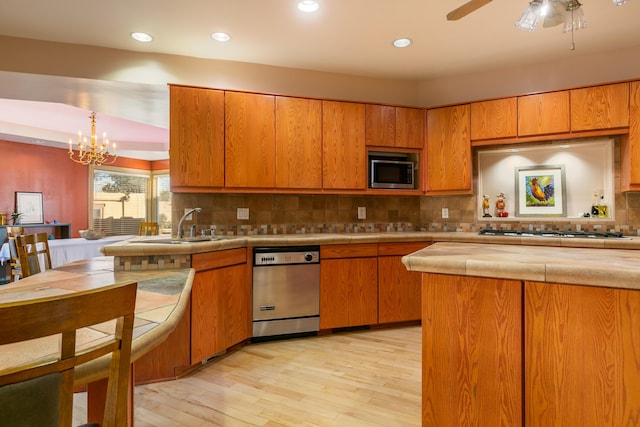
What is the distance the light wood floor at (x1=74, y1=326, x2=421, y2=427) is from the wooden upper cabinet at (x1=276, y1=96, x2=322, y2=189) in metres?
1.55

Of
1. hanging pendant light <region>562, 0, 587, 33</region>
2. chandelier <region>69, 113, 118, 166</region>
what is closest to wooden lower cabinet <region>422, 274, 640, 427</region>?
hanging pendant light <region>562, 0, 587, 33</region>

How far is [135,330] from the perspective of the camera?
1.01 m

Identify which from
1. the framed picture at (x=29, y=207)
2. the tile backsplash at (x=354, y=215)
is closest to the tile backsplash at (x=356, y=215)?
the tile backsplash at (x=354, y=215)

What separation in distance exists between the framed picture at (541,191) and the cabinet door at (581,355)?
2626 mm

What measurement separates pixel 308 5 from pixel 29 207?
22.4ft

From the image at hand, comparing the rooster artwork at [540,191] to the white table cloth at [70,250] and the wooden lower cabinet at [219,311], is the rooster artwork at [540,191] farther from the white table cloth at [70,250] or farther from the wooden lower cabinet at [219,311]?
the white table cloth at [70,250]

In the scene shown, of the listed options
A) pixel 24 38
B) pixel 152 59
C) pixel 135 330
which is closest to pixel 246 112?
pixel 152 59

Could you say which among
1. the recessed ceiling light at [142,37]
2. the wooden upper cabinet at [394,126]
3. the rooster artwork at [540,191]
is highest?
the recessed ceiling light at [142,37]

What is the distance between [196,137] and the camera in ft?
10.2

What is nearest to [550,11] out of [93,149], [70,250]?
[93,149]

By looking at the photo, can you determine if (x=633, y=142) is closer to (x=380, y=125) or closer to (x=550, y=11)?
(x=550, y=11)

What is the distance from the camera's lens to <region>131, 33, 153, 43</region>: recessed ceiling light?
9.35 feet

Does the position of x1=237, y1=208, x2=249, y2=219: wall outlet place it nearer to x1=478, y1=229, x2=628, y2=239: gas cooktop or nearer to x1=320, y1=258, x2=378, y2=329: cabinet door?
x1=320, y1=258, x2=378, y2=329: cabinet door

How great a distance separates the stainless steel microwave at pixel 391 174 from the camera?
12.1 feet
